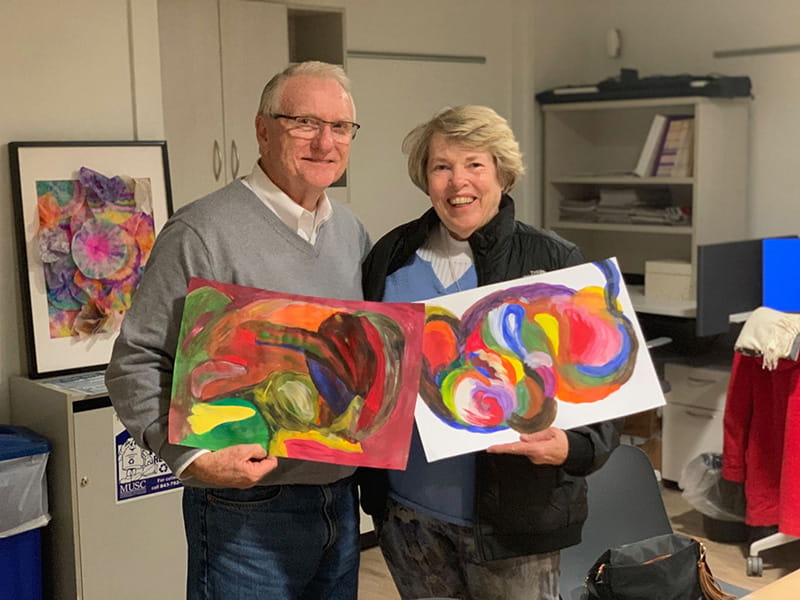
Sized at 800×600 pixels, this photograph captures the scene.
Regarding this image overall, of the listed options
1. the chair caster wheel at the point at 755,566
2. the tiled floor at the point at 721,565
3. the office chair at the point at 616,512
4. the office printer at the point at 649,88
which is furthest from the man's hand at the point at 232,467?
→ the office printer at the point at 649,88

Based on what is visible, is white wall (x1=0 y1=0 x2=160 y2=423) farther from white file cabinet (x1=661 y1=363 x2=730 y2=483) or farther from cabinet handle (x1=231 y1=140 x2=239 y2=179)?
white file cabinet (x1=661 y1=363 x2=730 y2=483)

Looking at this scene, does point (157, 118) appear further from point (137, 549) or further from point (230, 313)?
point (230, 313)

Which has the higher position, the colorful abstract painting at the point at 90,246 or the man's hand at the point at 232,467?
the colorful abstract painting at the point at 90,246

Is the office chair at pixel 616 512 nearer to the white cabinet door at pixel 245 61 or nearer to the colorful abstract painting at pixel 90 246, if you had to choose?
the colorful abstract painting at pixel 90 246

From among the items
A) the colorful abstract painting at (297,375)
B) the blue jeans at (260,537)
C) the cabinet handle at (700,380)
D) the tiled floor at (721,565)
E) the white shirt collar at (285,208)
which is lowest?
the tiled floor at (721,565)

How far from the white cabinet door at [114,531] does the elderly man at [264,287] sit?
1.21m

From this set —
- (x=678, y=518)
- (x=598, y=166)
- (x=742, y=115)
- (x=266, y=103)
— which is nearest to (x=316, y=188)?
(x=266, y=103)

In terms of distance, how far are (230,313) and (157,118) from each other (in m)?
1.88

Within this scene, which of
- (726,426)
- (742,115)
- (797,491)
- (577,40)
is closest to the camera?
(797,491)

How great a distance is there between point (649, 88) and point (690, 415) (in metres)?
1.44

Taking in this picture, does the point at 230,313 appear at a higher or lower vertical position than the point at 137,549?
higher

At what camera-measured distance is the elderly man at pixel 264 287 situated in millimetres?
1722

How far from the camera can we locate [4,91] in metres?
3.08

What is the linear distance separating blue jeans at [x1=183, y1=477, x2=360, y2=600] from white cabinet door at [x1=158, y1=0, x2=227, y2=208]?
6.60 ft
